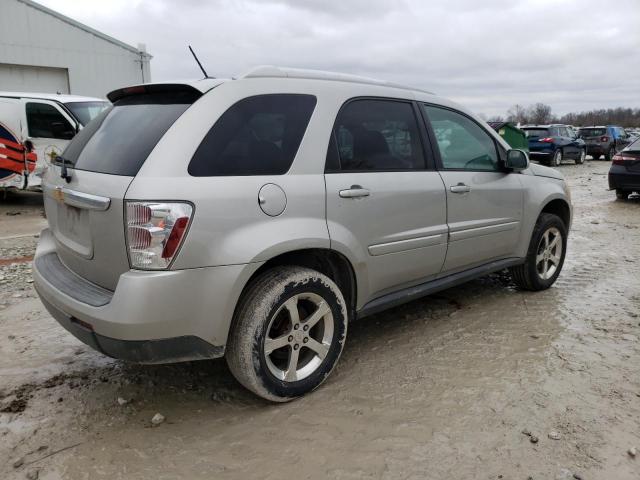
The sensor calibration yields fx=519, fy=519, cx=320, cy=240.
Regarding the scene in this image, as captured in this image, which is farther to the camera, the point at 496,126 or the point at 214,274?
the point at 496,126

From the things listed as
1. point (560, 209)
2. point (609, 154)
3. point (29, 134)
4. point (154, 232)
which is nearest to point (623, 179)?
point (560, 209)

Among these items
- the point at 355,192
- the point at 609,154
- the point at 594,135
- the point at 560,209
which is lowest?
the point at 609,154

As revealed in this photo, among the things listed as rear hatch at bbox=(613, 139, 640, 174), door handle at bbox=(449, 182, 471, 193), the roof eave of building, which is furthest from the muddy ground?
the roof eave of building

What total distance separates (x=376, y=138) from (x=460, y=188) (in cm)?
82

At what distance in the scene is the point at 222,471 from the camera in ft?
7.78

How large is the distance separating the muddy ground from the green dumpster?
1419 centimetres

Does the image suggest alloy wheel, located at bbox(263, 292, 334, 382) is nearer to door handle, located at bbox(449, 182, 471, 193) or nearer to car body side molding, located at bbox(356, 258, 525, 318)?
car body side molding, located at bbox(356, 258, 525, 318)

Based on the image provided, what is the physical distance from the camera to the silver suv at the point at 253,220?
2.39 meters

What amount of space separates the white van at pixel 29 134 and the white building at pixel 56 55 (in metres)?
7.73

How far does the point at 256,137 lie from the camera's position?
2.74 meters

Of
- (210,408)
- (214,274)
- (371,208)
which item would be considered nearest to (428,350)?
(371,208)

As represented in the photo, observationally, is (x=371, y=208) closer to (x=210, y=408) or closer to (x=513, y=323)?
(x=210, y=408)

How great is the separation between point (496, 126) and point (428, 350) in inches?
633

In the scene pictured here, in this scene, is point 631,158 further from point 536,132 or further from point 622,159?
point 536,132
